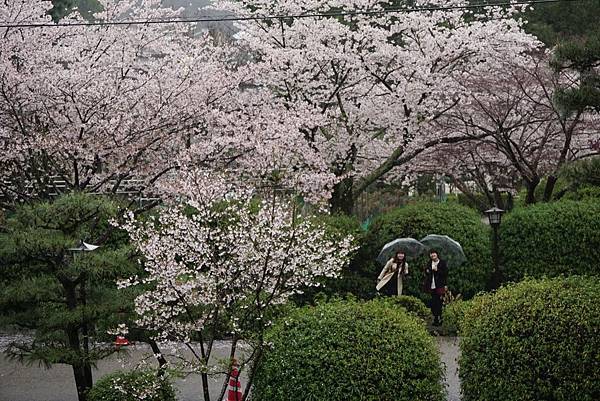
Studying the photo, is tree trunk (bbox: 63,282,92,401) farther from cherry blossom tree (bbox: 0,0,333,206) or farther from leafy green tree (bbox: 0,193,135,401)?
cherry blossom tree (bbox: 0,0,333,206)

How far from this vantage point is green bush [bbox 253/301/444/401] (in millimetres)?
5977

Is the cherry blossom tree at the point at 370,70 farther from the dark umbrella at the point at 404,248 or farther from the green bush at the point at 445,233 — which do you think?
the dark umbrella at the point at 404,248

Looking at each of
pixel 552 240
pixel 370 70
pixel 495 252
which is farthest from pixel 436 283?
pixel 370 70

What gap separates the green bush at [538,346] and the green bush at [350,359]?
0.45 metres

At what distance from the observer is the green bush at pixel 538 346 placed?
5684 mm

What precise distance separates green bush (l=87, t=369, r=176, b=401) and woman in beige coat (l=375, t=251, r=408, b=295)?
487 centimetres

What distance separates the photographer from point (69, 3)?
21391mm

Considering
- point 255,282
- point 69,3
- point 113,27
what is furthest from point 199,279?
point 69,3

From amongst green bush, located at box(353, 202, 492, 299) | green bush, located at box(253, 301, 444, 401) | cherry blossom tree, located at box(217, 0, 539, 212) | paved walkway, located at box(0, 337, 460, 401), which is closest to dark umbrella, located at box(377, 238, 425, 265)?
green bush, located at box(353, 202, 492, 299)

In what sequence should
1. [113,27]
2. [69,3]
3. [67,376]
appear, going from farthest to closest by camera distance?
1. [69,3]
2. [113,27]
3. [67,376]

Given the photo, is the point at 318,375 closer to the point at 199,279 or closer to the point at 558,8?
the point at 199,279

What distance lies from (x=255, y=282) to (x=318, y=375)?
1144mm

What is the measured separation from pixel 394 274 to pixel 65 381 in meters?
4.81

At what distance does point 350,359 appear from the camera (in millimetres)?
6031
